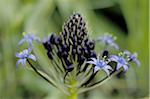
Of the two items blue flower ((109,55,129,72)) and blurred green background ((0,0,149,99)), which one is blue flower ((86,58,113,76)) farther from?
blurred green background ((0,0,149,99))

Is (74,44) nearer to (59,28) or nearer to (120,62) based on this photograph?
(120,62)

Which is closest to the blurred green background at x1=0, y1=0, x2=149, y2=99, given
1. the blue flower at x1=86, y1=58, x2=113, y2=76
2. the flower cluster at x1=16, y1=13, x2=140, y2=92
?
the flower cluster at x1=16, y1=13, x2=140, y2=92

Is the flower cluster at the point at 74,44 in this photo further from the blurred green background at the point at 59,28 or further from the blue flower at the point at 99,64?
the blurred green background at the point at 59,28

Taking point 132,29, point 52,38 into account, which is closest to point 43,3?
point 132,29

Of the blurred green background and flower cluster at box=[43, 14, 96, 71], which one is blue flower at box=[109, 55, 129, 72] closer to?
flower cluster at box=[43, 14, 96, 71]

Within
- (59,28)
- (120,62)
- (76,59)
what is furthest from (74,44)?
(59,28)

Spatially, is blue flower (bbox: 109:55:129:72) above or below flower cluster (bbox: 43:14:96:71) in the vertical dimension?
below

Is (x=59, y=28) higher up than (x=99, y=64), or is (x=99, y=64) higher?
(x=59, y=28)

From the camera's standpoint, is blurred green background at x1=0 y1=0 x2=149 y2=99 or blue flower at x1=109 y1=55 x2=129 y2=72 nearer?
blue flower at x1=109 y1=55 x2=129 y2=72

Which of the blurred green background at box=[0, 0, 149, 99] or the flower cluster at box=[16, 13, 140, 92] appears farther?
the blurred green background at box=[0, 0, 149, 99]
